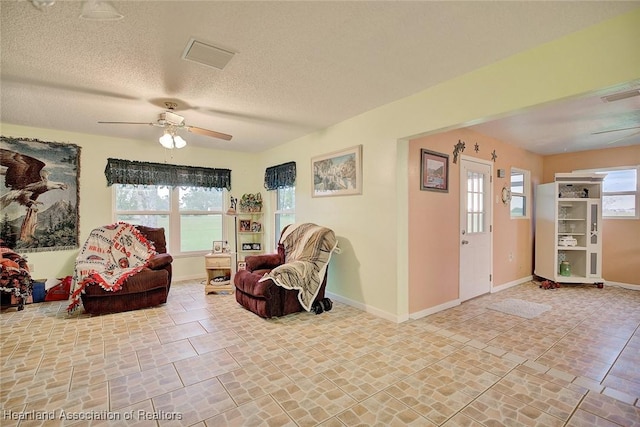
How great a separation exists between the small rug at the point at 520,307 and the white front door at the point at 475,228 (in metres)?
0.36

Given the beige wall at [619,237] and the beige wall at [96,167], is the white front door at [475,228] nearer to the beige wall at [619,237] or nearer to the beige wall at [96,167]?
the beige wall at [619,237]

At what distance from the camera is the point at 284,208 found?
5.60 m

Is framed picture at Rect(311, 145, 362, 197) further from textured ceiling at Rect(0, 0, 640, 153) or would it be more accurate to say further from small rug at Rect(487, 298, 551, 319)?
small rug at Rect(487, 298, 551, 319)

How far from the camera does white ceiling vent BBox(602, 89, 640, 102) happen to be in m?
2.74

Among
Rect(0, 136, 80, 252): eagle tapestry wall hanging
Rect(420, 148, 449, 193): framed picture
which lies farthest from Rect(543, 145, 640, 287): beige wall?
Rect(0, 136, 80, 252): eagle tapestry wall hanging

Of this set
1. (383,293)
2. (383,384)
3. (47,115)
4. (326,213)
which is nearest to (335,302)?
(383,293)

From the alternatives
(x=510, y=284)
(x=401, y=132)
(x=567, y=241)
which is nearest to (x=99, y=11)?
(x=401, y=132)

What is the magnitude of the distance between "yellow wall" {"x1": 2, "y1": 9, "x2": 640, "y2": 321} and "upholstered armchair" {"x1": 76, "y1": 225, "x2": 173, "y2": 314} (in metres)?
1.38

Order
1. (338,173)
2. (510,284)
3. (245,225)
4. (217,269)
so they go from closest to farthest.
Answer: (338,173), (217,269), (510,284), (245,225)

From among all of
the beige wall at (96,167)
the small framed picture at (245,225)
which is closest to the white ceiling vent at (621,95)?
the small framed picture at (245,225)

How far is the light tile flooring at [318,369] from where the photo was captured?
71.8 inches

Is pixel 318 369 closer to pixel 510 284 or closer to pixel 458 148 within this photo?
pixel 458 148

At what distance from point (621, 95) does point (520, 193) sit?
2762mm

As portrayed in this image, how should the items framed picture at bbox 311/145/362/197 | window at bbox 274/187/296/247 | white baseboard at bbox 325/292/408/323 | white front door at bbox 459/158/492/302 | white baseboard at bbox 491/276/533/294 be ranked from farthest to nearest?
window at bbox 274/187/296/247
white baseboard at bbox 491/276/533/294
white front door at bbox 459/158/492/302
framed picture at bbox 311/145/362/197
white baseboard at bbox 325/292/408/323
